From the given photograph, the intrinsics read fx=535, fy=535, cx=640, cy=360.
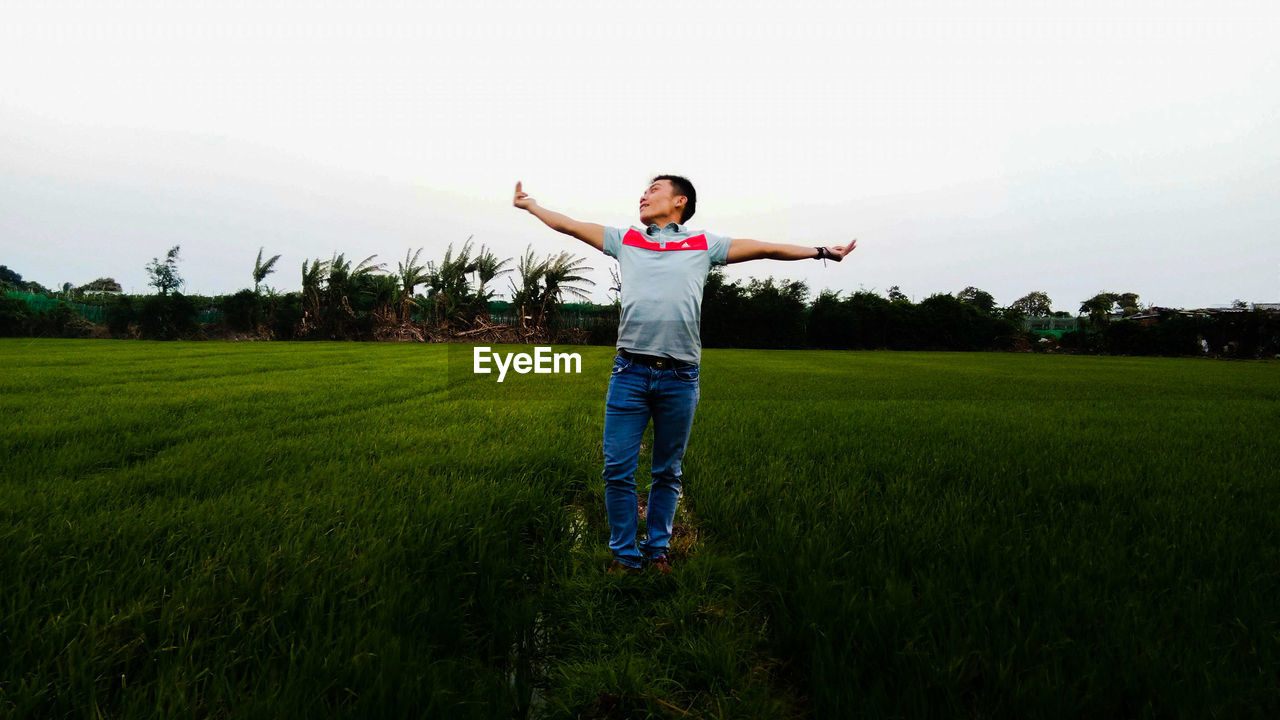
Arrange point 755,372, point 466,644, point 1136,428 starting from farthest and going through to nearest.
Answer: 1. point 755,372
2. point 1136,428
3. point 466,644

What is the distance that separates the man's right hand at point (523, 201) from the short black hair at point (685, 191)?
1.94 ft

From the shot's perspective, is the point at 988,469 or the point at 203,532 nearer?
the point at 203,532

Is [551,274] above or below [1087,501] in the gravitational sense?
above

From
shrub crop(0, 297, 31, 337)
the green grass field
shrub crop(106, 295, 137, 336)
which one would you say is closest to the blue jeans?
the green grass field

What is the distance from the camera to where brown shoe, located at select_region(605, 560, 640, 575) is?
210cm

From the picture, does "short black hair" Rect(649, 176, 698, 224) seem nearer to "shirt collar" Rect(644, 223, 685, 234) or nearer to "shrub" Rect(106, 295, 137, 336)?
"shirt collar" Rect(644, 223, 685, 234)

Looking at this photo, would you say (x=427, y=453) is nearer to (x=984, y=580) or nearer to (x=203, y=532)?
(x=203, y=532)

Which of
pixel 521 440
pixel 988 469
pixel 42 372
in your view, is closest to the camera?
pixel 988 469

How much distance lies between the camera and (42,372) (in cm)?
755

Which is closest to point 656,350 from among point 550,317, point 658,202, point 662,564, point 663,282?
point 663,282

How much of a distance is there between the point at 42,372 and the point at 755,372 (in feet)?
38.7

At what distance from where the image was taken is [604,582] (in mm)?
2031

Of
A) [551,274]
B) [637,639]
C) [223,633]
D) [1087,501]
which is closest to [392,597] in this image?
[223,633]

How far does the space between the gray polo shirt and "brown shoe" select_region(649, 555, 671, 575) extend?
0.83 m
